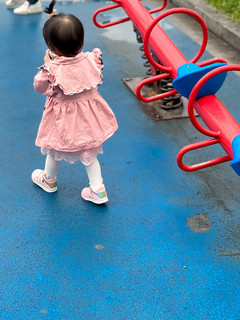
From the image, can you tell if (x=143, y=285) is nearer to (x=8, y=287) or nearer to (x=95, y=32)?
(x=8, y=287)

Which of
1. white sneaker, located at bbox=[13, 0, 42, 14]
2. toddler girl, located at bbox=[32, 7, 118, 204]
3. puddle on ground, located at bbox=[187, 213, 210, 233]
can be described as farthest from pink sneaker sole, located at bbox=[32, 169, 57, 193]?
white sneaker, located at bbox=[13, 0, 42, 14]

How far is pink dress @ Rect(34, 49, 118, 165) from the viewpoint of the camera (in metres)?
2.35

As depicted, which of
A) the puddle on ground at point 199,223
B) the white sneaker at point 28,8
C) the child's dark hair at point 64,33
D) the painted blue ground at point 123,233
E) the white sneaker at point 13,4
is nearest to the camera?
the painted blue ground at point 123,233

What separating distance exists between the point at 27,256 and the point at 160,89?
6.18 ft

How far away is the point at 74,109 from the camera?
2.43m

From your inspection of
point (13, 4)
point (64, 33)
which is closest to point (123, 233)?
point (64, 33)

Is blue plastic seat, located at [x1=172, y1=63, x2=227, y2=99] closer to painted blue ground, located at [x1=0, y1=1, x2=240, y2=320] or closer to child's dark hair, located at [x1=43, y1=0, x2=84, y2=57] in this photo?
child's dark hair, located at [x1=43, y1=0, x2=84, y2=57]

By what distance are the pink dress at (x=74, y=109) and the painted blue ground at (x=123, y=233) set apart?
Result: 0.37 m

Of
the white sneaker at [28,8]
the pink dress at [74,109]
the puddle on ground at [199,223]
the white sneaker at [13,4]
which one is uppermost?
the pink dress at [74,109]

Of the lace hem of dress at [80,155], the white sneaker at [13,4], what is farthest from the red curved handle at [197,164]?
the white sneaker at [13,4]

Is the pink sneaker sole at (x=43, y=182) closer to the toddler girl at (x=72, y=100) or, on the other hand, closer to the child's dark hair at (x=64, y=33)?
the toddler girl at (x=72, y=100)

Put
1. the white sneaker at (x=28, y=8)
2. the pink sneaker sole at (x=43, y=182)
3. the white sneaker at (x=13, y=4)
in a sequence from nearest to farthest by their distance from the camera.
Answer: the pink sneaker sole at (x=43, y=182)
the white sneaker at (x=28, y=8)
the white sneaker at (x=13, y=4)

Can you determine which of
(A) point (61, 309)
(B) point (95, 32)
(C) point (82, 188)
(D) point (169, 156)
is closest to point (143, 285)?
(A) point (61, 309)

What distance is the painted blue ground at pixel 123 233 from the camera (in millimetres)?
2121
